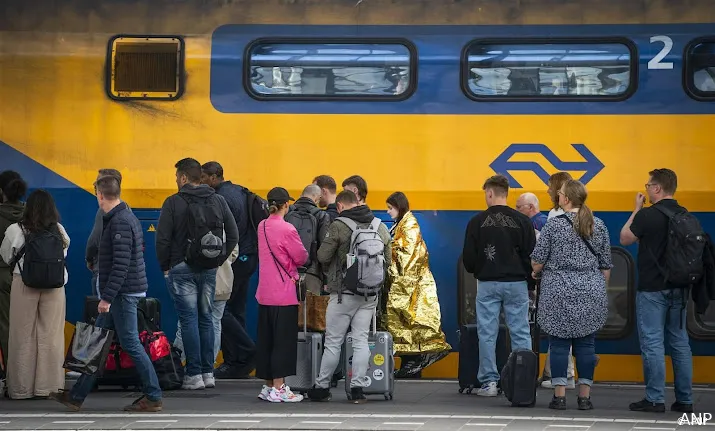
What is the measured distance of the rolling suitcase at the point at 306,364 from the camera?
39.7ft

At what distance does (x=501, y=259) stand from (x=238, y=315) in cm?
276

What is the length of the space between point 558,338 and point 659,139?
264cm

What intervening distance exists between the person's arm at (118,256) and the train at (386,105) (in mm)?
2372

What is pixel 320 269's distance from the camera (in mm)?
12156

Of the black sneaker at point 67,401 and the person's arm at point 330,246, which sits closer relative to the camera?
the black sneaker at point 67,401

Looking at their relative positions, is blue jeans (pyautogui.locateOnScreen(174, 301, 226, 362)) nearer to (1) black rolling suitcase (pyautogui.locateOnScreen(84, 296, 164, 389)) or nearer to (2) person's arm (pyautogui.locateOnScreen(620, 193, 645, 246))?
(1) black rolling suitcase (pyautogui.locateOnScreen(84, 296, 164, 389))

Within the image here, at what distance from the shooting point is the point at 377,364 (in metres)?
11.9

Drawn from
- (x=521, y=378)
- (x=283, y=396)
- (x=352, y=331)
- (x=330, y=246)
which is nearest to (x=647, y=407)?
(x=521, y=378)

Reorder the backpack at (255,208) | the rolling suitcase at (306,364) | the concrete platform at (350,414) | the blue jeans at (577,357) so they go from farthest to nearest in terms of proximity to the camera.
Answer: the backpack at (255,208) → the rolling suitcase at (306,364) → the blue jeans at (577,357) → the concrete platform at (350,414)

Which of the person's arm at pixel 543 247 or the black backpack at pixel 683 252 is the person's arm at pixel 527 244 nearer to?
the person's arm at pixel 543 247

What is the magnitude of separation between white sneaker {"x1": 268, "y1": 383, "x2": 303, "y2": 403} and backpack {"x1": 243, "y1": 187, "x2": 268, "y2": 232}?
6.09ft

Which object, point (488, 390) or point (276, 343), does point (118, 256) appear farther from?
point (488, 390)

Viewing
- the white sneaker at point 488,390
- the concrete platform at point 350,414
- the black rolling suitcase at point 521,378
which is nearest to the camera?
the concrete platform at point 350,414

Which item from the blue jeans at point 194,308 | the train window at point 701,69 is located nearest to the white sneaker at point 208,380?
the blue jeans at point 194,308
